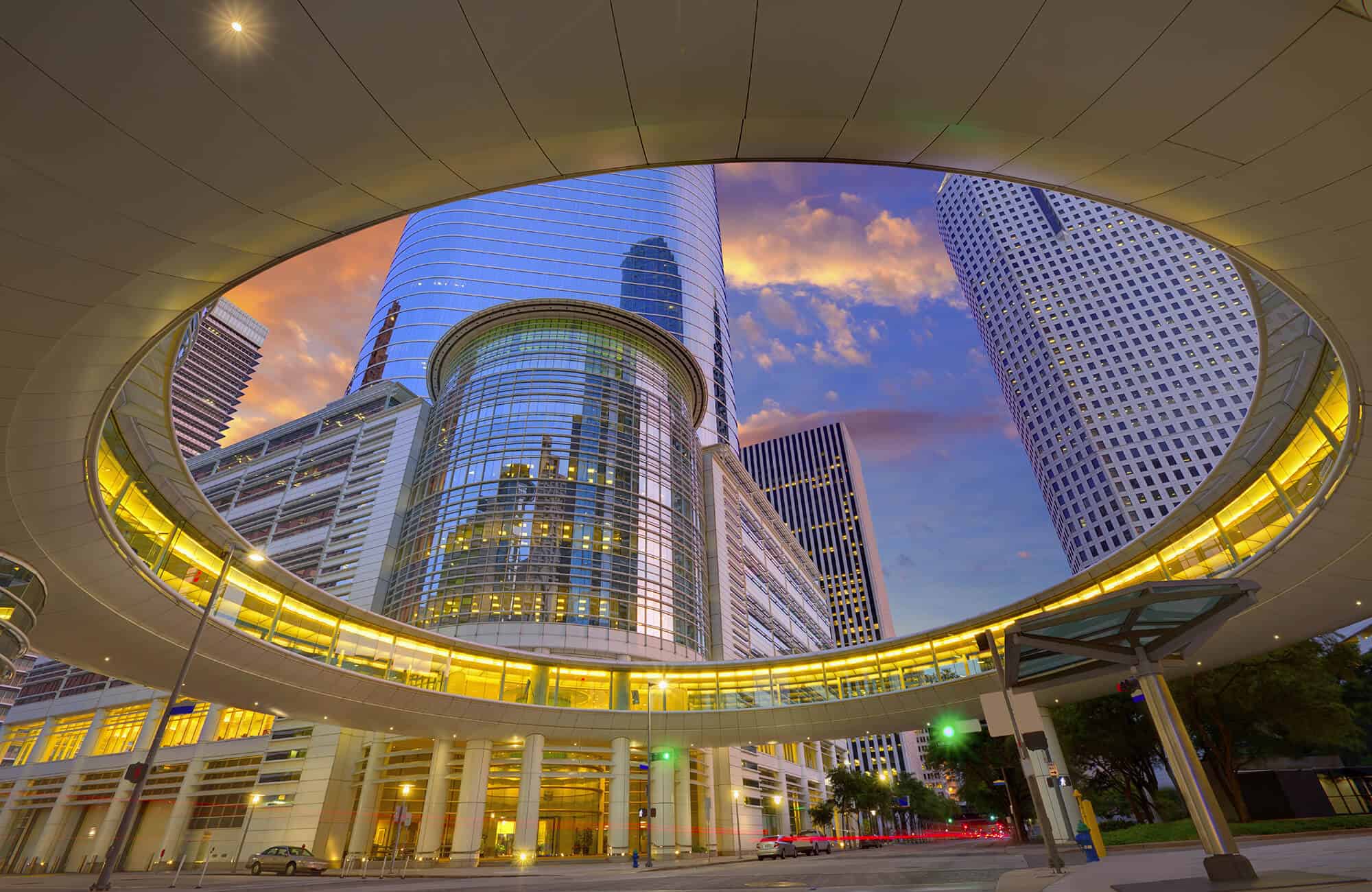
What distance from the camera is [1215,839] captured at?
11250 millimetres

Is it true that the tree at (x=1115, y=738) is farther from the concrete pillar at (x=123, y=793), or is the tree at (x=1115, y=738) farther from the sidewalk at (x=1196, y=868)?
the concrete pillar at (x=123, y=793)

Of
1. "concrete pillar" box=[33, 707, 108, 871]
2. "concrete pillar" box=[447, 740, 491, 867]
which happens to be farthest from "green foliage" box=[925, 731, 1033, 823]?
"concrete pillar" box=[33, 707, 108, 871]

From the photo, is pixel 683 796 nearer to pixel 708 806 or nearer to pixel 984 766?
pixel 708 806

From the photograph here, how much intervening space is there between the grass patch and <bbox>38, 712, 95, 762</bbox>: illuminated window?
7658 cm

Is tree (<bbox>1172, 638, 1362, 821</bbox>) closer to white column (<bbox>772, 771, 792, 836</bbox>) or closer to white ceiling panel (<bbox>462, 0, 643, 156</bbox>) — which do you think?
white ceiling panel (<bbox>462, 0, 643, 156</bbox>)

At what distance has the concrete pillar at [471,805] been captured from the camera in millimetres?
36094

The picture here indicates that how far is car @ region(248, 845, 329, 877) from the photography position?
1356 inches

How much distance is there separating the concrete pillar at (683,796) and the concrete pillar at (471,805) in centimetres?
1220

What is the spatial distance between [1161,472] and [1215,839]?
462 ft

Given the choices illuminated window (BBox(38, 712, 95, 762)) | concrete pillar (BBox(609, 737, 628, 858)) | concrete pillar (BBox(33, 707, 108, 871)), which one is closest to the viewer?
concrete pillar (BBox(609, 737, 628, 858))

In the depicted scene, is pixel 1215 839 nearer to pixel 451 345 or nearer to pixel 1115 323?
pixel 451 345

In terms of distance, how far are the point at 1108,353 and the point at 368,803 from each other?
15399cm

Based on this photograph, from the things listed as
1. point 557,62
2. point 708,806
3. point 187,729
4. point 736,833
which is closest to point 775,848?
point 708,806

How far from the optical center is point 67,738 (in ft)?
192
